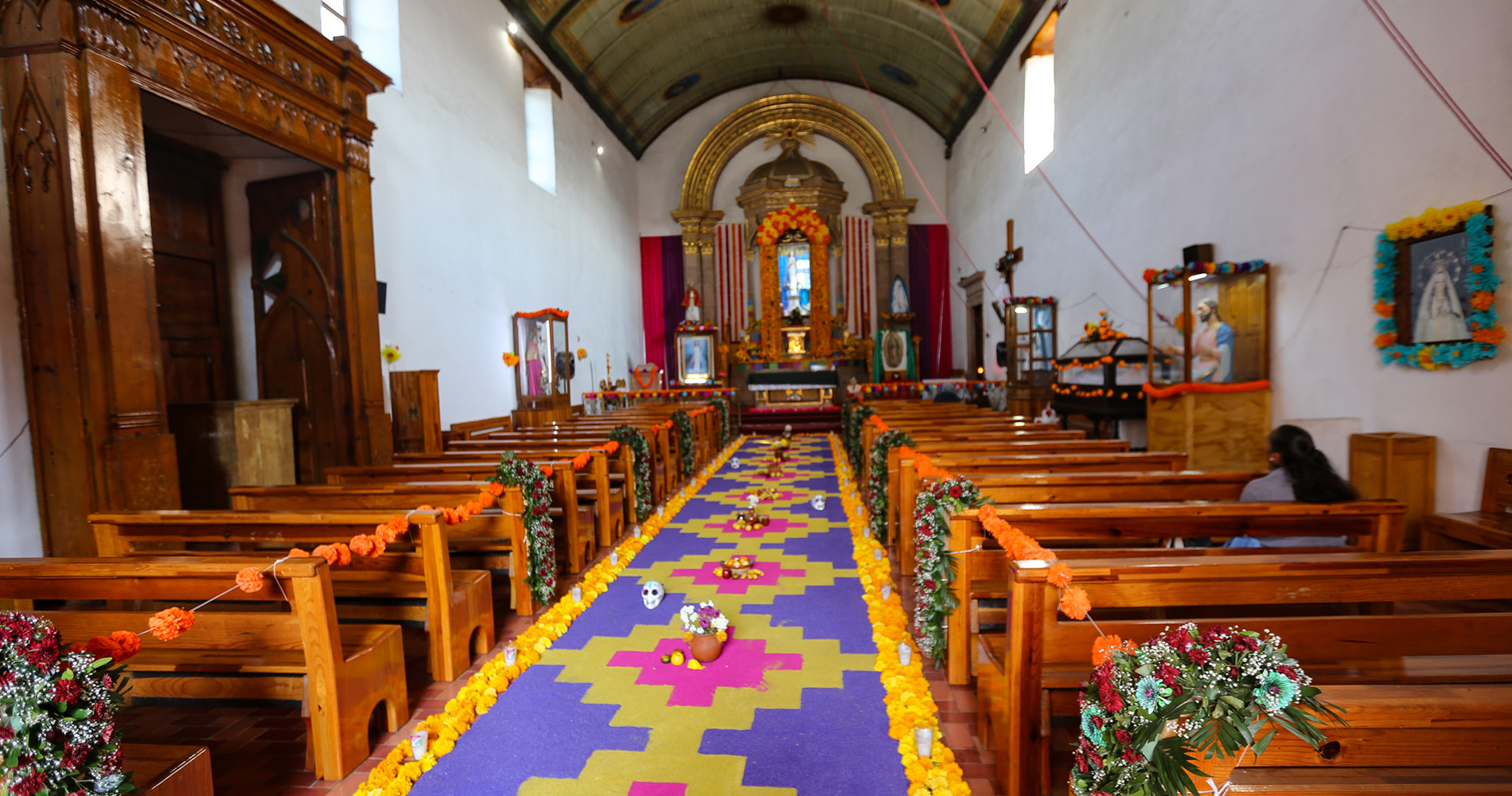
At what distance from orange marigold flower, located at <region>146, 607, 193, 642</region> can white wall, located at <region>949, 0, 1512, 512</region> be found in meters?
5.36

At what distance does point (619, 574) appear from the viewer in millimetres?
3891

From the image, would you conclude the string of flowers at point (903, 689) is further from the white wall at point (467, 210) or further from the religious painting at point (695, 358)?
the religious painting at point (695, 358)

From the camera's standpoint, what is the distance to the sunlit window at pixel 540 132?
9828mm

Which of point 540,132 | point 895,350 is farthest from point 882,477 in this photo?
point 895,350

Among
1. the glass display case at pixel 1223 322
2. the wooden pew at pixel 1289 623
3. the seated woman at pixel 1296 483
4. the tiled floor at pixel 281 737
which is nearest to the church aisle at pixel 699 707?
the tiled floor at pixel 281 737

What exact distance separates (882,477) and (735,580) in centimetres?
133

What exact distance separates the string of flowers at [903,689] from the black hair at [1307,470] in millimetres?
1566

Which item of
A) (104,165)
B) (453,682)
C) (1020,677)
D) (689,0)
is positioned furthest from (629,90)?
(1020,677)

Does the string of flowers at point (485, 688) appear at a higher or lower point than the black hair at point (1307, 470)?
lower

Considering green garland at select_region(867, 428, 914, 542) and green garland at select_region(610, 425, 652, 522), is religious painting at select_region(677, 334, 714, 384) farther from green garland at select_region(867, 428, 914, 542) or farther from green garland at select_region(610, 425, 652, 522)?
green garland at select_region(867, 428, 914, 542)

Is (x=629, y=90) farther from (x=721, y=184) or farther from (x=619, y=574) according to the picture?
(x=619, y=574)

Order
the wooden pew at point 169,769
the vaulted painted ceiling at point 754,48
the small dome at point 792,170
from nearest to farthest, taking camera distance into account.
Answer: the wooden pew at point 169,769 → the vaulted painted ceiling at point 754,48 → the small dome at point 792,170

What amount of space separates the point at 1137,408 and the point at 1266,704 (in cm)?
569

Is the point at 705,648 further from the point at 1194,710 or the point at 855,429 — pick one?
the point at 855,429
